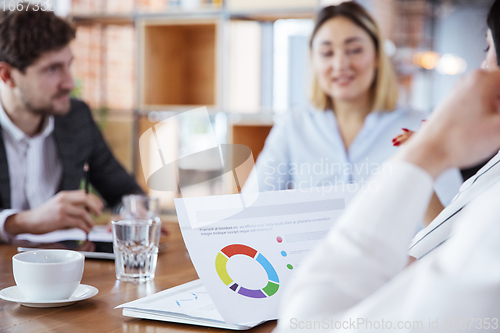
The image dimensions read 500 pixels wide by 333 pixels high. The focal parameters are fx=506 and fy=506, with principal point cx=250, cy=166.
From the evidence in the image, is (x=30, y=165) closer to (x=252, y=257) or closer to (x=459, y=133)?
(x=252, y=257)

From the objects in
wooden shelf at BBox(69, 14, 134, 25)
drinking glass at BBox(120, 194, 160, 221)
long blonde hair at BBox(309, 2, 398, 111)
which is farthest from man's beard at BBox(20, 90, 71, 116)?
long blonde hair at BBox(309, 2, 398, 111)

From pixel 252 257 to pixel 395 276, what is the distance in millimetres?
266

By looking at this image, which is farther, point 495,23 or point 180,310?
point 495,23

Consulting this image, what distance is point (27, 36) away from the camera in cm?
177

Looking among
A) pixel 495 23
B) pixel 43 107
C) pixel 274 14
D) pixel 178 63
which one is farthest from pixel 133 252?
pixel 178 63

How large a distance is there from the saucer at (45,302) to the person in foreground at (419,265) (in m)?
0.41

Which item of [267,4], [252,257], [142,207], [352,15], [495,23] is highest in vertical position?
[267,4]

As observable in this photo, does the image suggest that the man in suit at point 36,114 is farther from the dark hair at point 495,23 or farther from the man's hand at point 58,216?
the dark hair at point 495,23

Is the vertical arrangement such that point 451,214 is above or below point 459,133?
below

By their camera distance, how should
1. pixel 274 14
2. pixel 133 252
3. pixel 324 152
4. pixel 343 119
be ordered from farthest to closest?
1. pixel 274 14
2. pixel 343 119
3. pixel 324 152
4. pixel 133 252

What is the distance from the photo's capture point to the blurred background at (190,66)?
7.82 ft

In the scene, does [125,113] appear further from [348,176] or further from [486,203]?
[486,203]

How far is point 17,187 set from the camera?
183cm

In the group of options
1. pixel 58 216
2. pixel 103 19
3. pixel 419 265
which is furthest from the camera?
pixel 103 19
